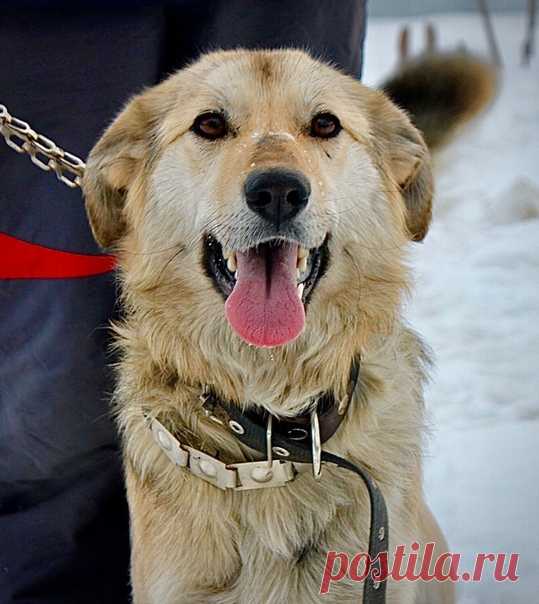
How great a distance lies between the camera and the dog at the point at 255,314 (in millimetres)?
2002

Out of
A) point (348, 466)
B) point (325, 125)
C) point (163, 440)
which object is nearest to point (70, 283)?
point (163, 440)

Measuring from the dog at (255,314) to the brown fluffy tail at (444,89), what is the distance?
0.46 meters

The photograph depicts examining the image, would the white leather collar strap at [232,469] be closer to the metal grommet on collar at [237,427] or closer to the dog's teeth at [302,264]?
the metal grommet on collar at [237,427]

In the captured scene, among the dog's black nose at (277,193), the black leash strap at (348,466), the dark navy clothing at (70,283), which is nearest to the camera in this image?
the dog's black nose at (277,193)

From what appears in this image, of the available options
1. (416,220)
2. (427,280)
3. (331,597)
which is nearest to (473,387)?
(427,280)

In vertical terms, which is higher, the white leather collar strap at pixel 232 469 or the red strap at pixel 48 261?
the red strap at pixel 48 261

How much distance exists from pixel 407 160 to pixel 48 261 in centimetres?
104

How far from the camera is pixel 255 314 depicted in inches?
75.0

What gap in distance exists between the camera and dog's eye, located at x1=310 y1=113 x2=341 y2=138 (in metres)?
2.11

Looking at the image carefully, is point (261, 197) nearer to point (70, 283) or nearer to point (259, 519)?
point (259, 519)

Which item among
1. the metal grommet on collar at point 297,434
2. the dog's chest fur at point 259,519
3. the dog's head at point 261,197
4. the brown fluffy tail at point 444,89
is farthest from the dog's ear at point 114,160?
the brown fluffy tail at point 444,89

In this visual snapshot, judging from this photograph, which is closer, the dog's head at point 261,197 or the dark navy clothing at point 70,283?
the dog's head at point 261,197

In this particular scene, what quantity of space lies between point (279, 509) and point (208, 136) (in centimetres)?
85

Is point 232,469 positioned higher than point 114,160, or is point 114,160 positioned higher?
point 114,160
